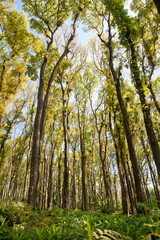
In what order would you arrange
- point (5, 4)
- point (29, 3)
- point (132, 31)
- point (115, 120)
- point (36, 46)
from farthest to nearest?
point (115, 120), point (5, 4), point (36, 46), point (29, 3), point (132, 31)

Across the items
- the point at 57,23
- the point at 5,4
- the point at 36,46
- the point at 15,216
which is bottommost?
the point at 15,216

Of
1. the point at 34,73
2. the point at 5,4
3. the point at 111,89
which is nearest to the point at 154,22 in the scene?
the point at 111,89

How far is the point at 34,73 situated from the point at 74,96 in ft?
20.1

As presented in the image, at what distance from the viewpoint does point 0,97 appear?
10094 mm

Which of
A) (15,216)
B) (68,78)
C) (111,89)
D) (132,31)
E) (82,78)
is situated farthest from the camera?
(82,78)

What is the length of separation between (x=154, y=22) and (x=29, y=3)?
8441 mm

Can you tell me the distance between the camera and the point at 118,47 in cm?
967

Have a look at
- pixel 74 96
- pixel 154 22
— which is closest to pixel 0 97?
pixel 74 96

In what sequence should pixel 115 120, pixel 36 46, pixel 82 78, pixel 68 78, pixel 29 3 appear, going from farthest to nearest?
pixel 82 78
pixel 68 78
pixel 115 120
pixel 36 46
pixel 29 3

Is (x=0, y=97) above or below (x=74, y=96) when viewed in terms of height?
below

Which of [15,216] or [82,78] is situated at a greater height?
[82,78]

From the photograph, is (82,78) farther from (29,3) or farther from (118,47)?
(29,3)

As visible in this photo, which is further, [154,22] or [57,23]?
[154,22]

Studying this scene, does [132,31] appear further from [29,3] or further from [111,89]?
[29,3]
